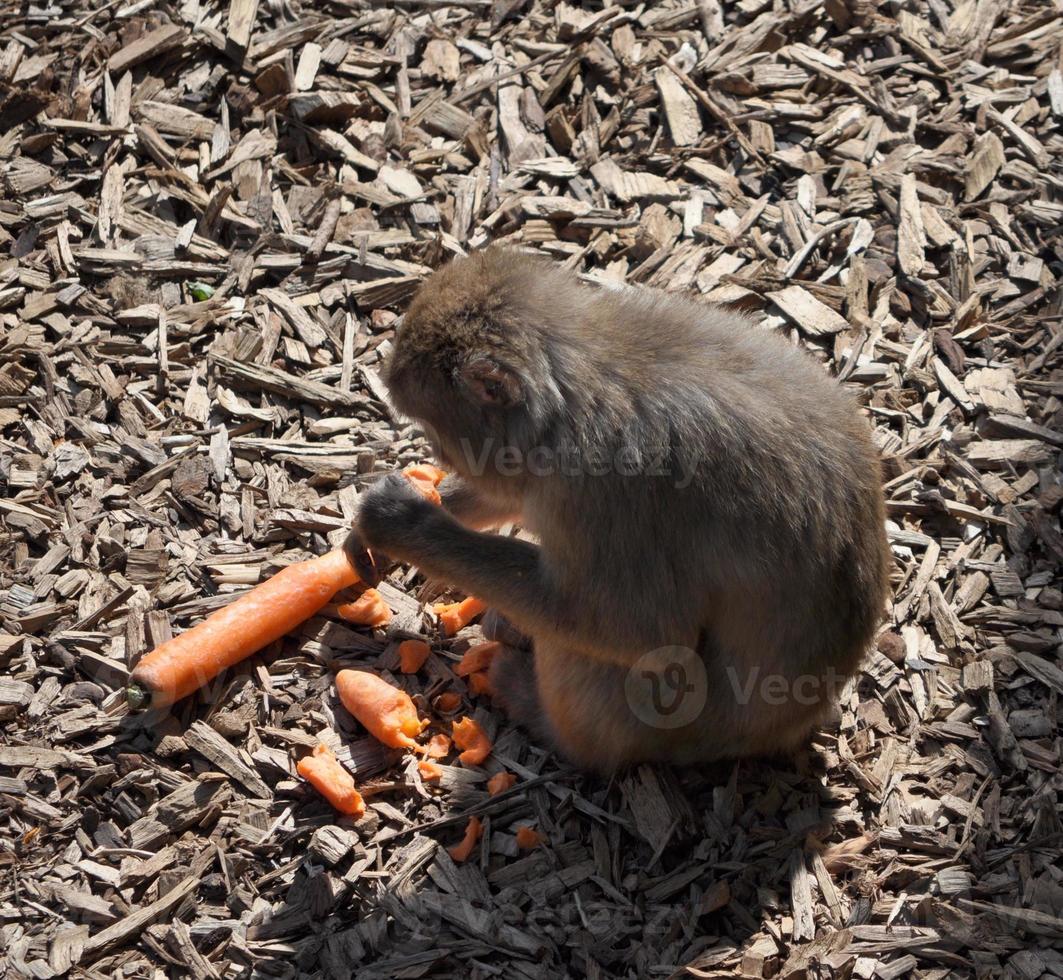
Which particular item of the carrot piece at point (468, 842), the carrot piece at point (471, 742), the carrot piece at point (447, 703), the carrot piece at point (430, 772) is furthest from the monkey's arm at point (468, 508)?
the carrot piece at point (468, 842)

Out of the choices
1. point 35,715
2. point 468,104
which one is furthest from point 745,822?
point 468,104

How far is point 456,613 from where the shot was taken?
645 cm

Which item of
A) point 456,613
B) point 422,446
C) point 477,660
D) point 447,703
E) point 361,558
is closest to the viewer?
point 361,558

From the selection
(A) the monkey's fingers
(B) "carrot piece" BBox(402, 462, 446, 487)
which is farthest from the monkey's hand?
(B) "carrot piece" BBox(402, 462, 446, 487)

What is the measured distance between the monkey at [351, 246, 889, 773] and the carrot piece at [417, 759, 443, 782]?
73 cm

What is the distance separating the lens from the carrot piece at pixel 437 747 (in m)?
5.93

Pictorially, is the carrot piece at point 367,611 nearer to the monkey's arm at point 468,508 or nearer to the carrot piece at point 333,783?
the monkey's arm at point 468,508

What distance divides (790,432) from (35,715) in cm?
365

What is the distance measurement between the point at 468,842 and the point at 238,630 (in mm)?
1474

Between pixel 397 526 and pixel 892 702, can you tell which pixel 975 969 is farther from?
pixel 397 526

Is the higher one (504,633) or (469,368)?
(469,368)

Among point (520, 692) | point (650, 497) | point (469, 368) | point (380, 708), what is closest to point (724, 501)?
point (650, 497)

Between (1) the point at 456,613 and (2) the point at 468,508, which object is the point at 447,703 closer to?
(1) the point at 456,613

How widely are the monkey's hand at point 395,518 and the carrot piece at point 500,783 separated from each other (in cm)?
115
